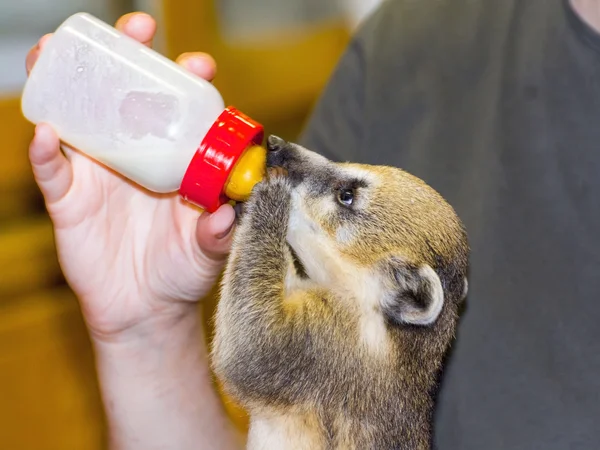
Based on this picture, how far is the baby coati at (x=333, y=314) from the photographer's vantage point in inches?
44.6

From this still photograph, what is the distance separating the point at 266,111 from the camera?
274 centimetres

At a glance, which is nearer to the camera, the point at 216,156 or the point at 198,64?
the point at 216,156

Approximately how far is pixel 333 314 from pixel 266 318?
0.11 metres

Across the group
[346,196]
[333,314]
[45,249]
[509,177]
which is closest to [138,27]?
[346,196]

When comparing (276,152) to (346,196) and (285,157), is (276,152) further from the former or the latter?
(346,196)

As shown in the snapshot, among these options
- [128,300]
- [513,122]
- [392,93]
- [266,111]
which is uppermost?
[513,122]

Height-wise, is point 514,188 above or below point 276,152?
above

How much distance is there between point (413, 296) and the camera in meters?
1.11

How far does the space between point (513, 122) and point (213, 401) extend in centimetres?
75

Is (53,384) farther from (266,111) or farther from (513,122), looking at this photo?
(513,122)

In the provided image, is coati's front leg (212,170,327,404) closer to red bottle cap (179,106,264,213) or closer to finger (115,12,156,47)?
red bottle cap (179,106,264,213)

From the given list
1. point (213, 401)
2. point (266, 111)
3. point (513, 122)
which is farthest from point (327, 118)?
point (266, 111)

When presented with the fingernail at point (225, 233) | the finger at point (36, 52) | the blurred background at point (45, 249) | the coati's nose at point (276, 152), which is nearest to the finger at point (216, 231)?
the fingernail at point (225, 233)

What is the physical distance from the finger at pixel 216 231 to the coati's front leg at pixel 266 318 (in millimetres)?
24
